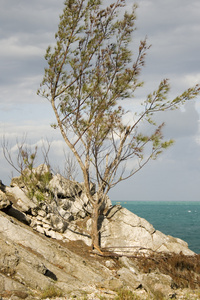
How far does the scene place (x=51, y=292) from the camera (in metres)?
10.1

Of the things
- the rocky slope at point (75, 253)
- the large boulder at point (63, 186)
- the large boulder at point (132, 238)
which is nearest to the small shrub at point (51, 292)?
the rocky slope at point (75, 253)

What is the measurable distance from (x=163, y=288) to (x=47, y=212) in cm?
1029

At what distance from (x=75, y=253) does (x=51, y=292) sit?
7.90 metres

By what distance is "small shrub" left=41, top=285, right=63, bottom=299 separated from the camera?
32.8ft

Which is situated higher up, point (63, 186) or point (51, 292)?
point (63, 186)

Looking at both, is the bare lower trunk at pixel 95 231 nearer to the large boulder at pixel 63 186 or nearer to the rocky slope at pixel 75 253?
the rocky slope at pixel 75 253

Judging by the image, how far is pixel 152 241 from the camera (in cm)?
2050

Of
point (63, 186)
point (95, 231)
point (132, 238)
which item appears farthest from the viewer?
point (63, 186)

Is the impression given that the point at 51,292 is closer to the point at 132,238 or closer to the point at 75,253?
the point at 75,253

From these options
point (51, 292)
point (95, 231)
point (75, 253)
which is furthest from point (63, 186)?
point (51, 292)

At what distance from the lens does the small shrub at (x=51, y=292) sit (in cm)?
1000

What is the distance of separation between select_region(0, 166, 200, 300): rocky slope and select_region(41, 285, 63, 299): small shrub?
1.3 inches

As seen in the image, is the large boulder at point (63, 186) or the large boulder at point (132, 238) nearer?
the large boulder at point (132, 238)

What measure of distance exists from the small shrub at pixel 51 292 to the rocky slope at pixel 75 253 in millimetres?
33
